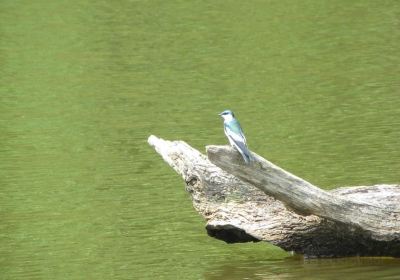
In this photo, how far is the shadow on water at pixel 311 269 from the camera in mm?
11758

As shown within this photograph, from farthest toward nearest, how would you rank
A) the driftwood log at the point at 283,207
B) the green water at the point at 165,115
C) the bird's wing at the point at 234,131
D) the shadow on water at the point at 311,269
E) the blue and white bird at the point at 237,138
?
1. the green water at the point at 165,115
2. the shadow on water at the point at 311,269
3. the driftwood log at the point at 283,207
4. the bird's wing at the point at 234,131
5. the blue and white bird at the point at 237,138

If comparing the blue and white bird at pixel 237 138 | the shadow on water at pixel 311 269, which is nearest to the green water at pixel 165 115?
the shadow on water at pixel 311 269

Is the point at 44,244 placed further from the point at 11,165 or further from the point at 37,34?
the point at 37,34

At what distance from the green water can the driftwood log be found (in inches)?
10.6

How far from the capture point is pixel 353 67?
24734 millimetres

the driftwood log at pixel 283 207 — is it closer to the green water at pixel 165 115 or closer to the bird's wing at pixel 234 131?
the bird's wing at pixel 234 131

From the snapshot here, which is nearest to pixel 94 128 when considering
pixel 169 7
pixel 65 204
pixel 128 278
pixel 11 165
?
pixel 11 165

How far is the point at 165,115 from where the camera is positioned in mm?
21766

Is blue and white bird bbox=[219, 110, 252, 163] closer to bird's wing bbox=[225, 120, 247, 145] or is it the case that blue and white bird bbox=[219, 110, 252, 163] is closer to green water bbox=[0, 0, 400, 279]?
bird's wing bbox=[225, 120, 247, 145]

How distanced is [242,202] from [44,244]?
3001 mm

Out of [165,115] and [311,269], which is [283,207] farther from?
[165,115]

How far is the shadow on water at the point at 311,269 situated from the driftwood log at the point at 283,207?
11cm

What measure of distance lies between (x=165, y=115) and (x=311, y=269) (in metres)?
9.97

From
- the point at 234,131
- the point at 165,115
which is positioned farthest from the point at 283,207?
the point at 165,115
